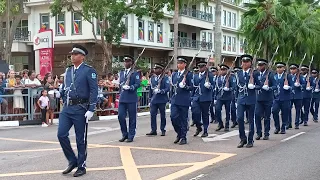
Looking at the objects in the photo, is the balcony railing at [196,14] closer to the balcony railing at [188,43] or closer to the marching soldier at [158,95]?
the balcony railing at [188,43]

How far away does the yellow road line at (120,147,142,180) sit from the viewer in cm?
803

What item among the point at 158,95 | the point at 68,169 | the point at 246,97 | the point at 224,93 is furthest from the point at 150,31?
the point at 68,169

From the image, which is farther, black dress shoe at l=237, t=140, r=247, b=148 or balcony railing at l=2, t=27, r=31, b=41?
balcony railing at l=2, t=27, r=31, b=41

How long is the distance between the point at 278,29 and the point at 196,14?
22185 millimetres

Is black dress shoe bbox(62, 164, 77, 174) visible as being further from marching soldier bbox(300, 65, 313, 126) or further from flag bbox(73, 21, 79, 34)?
flag bbox(73, 21, 79, 34)

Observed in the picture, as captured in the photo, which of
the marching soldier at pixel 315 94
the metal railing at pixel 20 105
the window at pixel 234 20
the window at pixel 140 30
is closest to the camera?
the metal railing at pixel 20 105

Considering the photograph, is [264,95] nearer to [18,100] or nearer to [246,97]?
[246,97]

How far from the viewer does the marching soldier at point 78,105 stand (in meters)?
8.10

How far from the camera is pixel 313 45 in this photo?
3203cm

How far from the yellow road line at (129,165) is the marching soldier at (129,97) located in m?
1.11

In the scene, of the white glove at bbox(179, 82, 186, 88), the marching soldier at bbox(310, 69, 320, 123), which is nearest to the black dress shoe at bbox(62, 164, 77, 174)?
the white glove at bbox(179, 82, 186, 88)

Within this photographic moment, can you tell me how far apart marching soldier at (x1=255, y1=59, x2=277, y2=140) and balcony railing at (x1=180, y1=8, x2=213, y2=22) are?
30796 millimetres

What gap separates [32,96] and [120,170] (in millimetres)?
9361

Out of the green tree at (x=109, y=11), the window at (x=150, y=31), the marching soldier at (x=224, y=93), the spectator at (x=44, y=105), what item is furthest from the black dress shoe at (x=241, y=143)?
the window at (x=150, y=31)
